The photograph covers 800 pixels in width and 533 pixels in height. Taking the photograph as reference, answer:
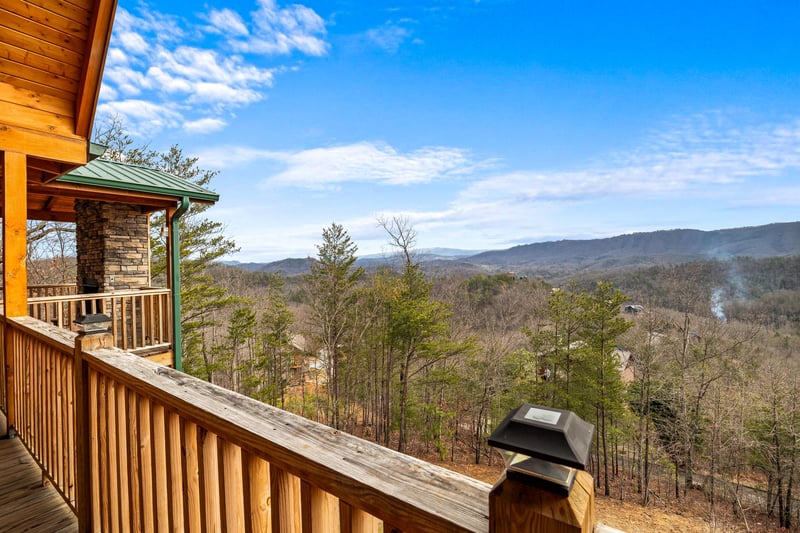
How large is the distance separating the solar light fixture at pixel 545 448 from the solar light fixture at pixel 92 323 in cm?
196

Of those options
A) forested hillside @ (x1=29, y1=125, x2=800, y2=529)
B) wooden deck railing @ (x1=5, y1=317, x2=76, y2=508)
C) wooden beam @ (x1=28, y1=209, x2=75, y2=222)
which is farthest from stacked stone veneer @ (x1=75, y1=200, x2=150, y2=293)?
forested hillside @ (x1=29, y1=125, x2=800, y2=529)

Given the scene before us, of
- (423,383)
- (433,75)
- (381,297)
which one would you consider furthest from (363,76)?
(423,383)

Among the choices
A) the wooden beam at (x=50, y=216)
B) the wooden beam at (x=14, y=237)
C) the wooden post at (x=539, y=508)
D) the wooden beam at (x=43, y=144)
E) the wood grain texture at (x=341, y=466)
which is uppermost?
the wooden beam at (x=43, y=144)

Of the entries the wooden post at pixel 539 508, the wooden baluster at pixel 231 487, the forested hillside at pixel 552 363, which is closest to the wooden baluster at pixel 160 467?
the wooden baluster at pixel 231 487

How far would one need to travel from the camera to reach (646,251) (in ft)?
126

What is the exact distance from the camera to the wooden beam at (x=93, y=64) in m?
3.38

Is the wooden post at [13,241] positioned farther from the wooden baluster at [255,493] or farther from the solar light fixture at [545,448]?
the solar light fixture at [545,448]

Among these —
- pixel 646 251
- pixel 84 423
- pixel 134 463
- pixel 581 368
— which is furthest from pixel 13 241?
pixel 646 251

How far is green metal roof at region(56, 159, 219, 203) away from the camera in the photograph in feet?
17.0

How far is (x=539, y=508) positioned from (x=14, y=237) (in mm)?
4702

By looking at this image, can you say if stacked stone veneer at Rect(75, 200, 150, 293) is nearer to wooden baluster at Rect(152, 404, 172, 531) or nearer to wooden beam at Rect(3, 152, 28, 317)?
wooden beam at Rect(3, 152, 28, 317)

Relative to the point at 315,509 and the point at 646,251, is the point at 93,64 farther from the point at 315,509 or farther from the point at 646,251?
the point at 646,251

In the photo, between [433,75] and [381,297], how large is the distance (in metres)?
16.3

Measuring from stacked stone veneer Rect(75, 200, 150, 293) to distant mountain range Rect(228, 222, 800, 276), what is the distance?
436 inches
